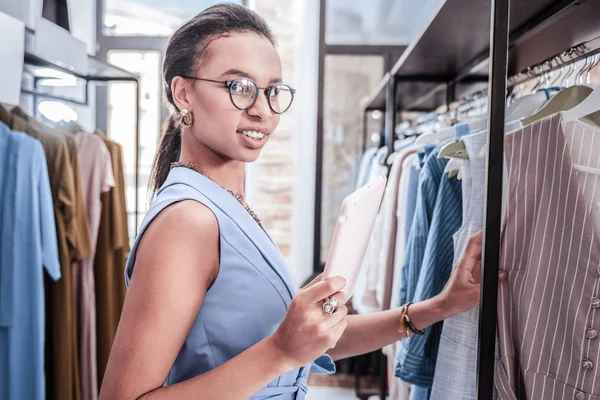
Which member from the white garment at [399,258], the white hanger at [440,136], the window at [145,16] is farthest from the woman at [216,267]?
the window at [145,16]

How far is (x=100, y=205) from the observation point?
2.09 m

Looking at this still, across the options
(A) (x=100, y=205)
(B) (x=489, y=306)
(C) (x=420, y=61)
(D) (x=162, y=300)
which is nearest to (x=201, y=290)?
(D) (x=162, y=300)

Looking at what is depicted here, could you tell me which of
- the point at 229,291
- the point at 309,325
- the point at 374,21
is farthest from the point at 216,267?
the point at 374,21

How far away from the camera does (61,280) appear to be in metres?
1.87

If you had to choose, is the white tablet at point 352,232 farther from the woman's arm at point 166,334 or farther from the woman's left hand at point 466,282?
the woman's left hand at point 466,282

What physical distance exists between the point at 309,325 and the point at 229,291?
16 centimetres

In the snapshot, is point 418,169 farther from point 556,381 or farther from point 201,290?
point 201,290

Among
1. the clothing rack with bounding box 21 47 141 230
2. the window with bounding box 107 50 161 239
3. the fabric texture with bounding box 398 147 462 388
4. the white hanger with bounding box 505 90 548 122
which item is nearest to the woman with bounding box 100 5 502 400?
the fabric texture with bounding box 398 147 462 388

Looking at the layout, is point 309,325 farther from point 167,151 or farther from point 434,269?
point 434,269

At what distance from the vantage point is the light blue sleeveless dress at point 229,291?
77 cm

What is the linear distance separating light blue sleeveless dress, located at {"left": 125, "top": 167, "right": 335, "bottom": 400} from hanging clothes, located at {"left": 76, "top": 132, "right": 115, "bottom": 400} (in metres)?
1.35

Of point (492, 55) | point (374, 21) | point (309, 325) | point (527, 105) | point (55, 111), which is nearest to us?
point (309, 325)

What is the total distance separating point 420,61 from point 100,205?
1387mm

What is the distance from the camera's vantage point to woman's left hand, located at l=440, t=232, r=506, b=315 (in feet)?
3.33
